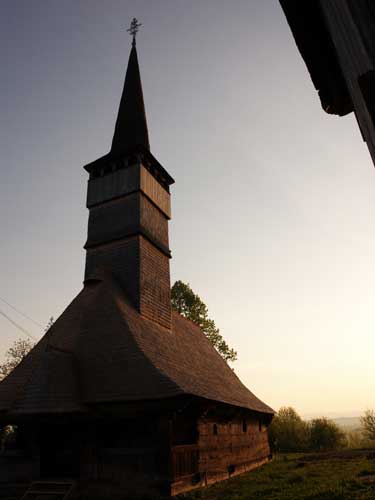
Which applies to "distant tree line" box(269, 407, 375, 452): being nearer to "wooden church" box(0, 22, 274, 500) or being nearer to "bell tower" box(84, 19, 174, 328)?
"wooden church" box(0, 22, 274, 500)

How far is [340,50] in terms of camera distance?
8.40 feet

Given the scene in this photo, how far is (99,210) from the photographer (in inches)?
664

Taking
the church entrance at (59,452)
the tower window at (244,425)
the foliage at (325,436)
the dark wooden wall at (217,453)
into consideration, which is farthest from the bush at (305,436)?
the church entrance at (59,452)

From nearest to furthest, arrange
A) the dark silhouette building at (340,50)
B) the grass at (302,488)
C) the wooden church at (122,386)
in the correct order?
the dark silhouette building at (340,50) → the grass at (302,488) → the wooden church at (122,386)

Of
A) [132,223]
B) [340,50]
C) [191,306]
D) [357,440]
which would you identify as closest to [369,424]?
[357,440]

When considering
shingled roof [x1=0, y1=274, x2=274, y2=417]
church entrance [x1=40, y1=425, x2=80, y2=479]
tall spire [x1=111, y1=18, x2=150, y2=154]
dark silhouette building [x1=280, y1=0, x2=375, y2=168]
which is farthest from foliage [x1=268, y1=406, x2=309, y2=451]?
dark silhouette building [x1=280, y1=0, x2=375, y2=168]

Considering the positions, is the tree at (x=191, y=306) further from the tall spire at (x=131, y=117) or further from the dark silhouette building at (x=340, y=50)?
the dark silhouette building at (x=340, y=50)

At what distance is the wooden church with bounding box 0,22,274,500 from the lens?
31.2 ft

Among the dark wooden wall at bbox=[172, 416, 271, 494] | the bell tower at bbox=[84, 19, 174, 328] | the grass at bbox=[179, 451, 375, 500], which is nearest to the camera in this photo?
the grass at bbox=[179, 451, 375, 500]

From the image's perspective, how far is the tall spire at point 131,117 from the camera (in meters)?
18.7

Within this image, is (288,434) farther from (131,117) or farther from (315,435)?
(131,117)

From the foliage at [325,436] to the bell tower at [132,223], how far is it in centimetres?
1761

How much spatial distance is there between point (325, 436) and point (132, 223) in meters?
21.7

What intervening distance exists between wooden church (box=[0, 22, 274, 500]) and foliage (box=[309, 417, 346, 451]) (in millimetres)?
11051
